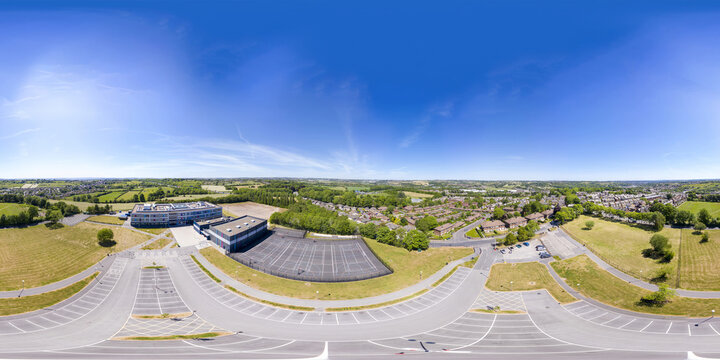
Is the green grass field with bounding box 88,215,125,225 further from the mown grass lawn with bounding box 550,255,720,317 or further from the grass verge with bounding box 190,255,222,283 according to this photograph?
the mown grass lawn with bounding box 550,255,720,317

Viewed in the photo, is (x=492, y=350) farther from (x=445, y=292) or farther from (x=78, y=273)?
(x=78, y=273)

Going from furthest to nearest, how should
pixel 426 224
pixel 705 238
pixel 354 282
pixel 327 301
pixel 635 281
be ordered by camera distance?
pixel 426 224 → pixel 705 238 → pixel 354 282 → pixel 635 281 → pixel 327 301

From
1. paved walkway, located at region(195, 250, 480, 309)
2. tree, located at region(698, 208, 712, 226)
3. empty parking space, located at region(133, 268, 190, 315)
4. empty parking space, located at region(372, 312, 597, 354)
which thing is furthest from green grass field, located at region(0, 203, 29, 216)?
tree, located at region(698, 208, 712, 226)

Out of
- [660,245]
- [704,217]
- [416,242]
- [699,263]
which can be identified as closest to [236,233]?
[416,242]

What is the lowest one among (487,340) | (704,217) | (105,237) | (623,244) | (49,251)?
(487,340)

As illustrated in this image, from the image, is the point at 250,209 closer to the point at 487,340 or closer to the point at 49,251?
the point at 49,251
